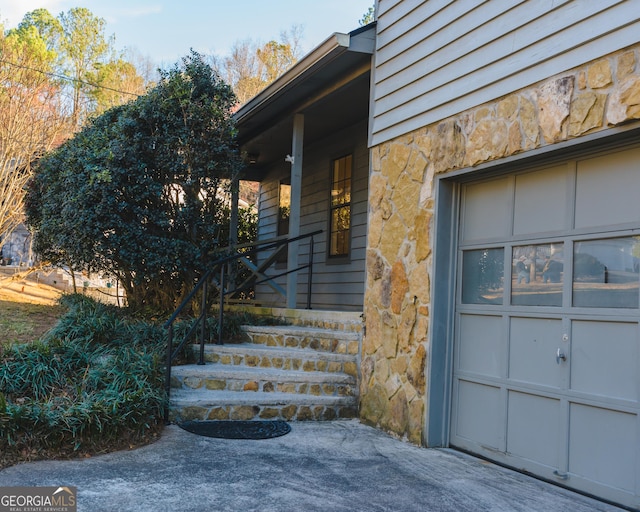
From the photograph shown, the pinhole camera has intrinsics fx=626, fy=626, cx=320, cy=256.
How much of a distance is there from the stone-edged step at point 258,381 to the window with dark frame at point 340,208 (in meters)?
2.93

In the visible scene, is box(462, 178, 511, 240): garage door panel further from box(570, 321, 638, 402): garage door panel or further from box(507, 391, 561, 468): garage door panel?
box(507, 391, 561, 468): garage door panel

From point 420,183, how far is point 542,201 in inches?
45.7

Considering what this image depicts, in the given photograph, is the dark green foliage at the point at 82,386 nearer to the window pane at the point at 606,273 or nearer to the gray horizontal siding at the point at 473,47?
the gray horizontal siding at the point at 473,47

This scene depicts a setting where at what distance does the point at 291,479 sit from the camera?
156 inches

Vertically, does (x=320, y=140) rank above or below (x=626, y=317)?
above

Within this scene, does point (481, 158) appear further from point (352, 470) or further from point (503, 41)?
point (352, 470)

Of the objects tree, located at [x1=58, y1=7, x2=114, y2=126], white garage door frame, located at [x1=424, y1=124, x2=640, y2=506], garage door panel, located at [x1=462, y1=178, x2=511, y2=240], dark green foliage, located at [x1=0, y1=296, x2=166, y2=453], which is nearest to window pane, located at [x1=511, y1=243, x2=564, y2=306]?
garage door panel, located at [x1=462, y1=178, x2=511, y2=240]

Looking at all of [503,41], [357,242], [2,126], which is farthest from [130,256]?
[2,126]

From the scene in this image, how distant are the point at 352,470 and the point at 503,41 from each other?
10.1 ft

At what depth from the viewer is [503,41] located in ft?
14.1

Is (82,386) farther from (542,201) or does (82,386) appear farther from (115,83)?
(115,83)

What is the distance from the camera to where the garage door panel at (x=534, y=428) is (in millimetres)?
3891

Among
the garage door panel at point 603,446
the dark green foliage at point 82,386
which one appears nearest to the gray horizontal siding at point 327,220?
the dark green foliage at point 82,386

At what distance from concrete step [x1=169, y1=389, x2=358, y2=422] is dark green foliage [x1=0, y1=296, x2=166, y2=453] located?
0.88 feet
